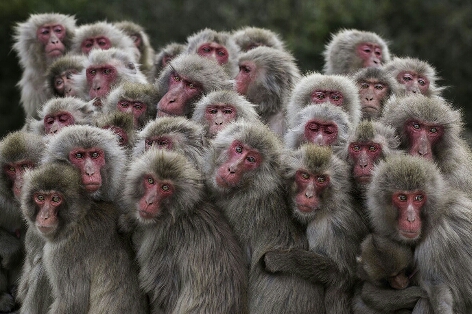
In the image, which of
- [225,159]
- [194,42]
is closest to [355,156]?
[225,159]

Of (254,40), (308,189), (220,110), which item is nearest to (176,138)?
(220,110)

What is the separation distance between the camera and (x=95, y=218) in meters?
7.36

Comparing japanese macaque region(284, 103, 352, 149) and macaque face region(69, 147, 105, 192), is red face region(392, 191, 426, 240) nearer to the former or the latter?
japanese macaque region(284, 103, 352, 149)

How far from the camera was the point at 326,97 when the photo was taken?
30.4 feet

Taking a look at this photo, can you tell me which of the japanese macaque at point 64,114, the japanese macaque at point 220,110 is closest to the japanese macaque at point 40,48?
the japanese macaque at point 64,114

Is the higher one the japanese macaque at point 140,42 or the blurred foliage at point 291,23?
the blurred foliage at point 291,23

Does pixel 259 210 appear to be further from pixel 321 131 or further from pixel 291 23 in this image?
pixel 291 23

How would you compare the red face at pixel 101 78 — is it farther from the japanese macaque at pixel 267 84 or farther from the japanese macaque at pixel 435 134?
the japanese macaque at pixel 435 134

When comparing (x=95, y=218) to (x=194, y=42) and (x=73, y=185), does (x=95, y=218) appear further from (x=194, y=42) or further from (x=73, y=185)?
(x=194, y=42)

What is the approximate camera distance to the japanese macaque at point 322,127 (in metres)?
8.36

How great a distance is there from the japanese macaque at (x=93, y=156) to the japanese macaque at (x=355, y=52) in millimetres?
4646

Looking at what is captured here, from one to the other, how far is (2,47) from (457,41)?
1063cm

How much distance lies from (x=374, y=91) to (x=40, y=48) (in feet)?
17.5

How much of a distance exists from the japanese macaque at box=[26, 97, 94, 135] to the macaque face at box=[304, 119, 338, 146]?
7.85 feet
